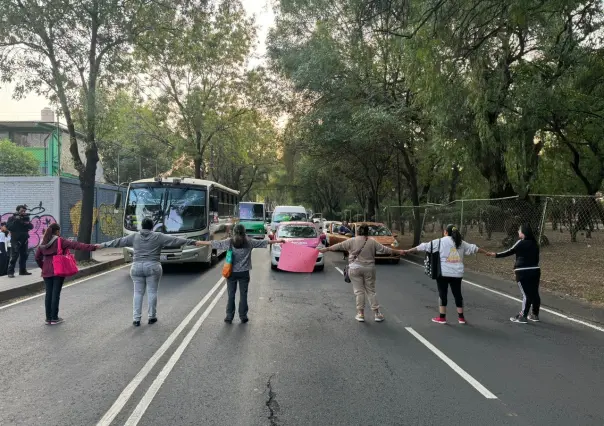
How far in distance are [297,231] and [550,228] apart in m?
12.4

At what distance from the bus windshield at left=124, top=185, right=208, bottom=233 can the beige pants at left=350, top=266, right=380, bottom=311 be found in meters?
8.27

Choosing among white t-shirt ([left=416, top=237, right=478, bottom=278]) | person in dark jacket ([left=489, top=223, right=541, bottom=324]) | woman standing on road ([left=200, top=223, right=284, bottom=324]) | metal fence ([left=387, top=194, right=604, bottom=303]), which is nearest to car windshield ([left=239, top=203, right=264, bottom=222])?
metal fence ([left=387, top=194, right=604, bottom=303])

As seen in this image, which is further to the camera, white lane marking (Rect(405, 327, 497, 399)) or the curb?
the curb

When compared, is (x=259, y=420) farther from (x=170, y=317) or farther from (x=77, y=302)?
(x=77, y=302)

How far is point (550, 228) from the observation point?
21.2 meters

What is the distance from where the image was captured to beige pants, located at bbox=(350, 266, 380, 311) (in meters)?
7.94

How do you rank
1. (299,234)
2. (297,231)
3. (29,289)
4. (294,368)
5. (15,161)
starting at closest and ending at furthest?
(294,368) < (29,289) < (299,234) < (297,231) < (15,161)

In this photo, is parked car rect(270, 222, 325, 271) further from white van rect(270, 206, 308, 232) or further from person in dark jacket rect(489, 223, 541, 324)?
white van rect(270, 206, 308, 232)

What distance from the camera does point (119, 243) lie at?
7.97m

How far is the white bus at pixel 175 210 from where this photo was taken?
47.9 ft

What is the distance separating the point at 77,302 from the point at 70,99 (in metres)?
9.39

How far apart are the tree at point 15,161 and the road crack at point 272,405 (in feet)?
122

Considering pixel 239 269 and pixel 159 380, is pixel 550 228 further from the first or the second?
pixel 159 380

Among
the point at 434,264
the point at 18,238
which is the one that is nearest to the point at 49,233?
the point at 18,238
